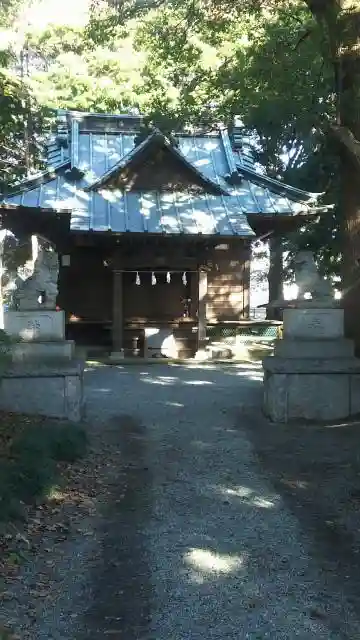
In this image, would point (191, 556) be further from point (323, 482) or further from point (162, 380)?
point (162, 380)

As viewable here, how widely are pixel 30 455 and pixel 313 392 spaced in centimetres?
413

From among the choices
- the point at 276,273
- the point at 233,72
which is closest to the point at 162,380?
the point at 233,72

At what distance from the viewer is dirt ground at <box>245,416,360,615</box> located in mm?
4422

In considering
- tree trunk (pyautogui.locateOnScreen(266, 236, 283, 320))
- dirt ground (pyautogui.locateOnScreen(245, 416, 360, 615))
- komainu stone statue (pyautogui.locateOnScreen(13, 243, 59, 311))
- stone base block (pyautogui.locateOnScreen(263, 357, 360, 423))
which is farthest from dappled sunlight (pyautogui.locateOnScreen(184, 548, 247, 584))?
tree trunk (pyautogui.locateOnScreen(266, 236, 283, 320))

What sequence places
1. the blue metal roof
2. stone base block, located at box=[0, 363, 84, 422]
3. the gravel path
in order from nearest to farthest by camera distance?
the gravel path, stone base block, located at box=[0, 363, 84, 422], the blue metal roof

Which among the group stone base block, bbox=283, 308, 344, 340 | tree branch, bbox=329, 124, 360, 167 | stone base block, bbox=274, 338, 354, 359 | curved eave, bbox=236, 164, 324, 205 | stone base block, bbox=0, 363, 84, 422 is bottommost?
stone base block, bbox=0, 363, 84, 422

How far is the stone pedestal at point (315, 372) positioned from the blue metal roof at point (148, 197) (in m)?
6.06

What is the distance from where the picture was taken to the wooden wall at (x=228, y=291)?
1780 centimetres

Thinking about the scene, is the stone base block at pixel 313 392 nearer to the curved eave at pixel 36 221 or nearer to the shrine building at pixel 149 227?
the shrine building at pixel 149 227

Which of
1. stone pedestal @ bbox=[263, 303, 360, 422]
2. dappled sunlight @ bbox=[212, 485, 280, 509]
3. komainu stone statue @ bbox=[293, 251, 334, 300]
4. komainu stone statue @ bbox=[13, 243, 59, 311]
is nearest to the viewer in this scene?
dappled sunlight @ bbox=[212, 485, 280, 509]

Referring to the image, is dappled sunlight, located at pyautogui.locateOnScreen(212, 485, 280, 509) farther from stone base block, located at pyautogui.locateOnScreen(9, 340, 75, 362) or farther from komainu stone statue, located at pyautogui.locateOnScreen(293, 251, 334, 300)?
komainu stone statue, located at pyautogui.locateOnScreen(293, 251, 334, 300)

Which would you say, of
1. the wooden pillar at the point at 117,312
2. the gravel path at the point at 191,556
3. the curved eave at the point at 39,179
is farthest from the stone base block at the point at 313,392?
the curved eave at the point at 39,179

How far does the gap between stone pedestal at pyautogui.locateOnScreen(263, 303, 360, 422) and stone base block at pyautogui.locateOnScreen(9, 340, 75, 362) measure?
2.74 m

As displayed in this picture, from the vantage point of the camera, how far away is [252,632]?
343 cm
